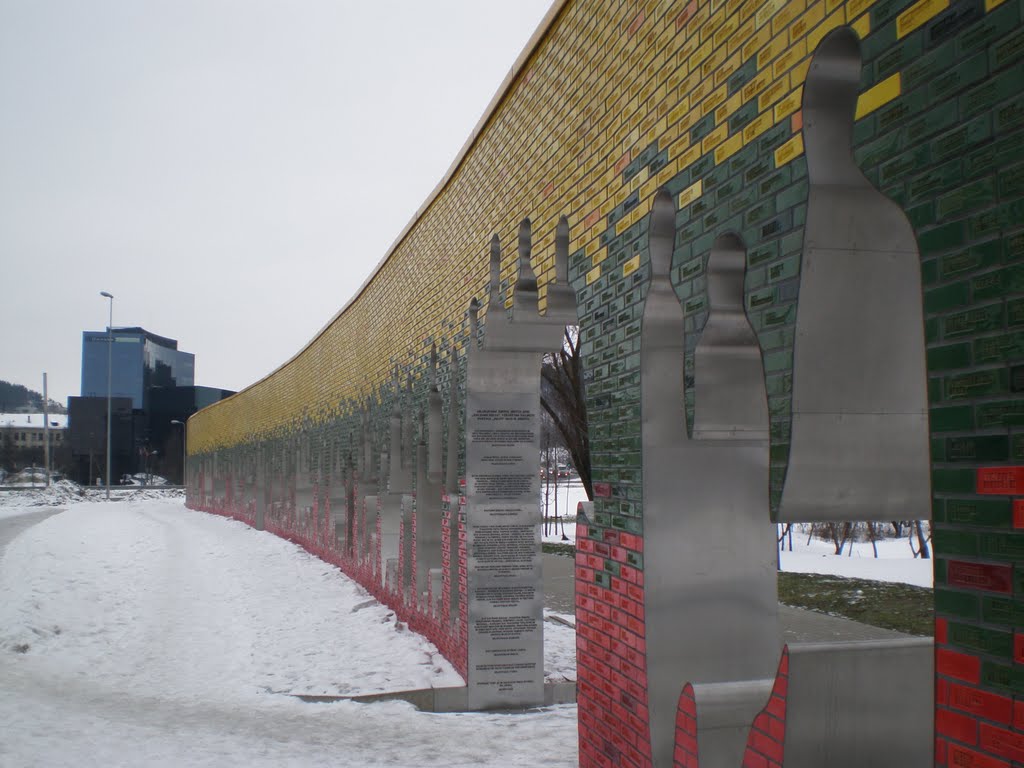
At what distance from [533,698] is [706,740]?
11.0 ft

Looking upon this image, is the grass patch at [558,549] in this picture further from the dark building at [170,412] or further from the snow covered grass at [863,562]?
the dark building at [170,412]

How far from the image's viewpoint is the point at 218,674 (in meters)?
7.53

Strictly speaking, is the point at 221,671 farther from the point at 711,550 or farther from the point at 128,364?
the point at 128,364

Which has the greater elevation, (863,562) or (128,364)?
(128,364)

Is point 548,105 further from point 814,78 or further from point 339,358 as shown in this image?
point 339,358

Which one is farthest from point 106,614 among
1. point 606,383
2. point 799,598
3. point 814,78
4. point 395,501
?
point 814,78

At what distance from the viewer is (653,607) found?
12.1ft

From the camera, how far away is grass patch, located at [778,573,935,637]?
9.69m

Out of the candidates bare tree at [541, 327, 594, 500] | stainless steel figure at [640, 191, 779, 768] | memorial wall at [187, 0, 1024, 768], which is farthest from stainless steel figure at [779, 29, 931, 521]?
bare tree at [541, 327, 594, 500]

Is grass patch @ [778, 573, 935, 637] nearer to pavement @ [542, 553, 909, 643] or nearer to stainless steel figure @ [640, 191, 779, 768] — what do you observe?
pavement @ [542, 553, 909, 643]

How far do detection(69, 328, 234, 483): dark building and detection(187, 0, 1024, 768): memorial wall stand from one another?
53.4 meters

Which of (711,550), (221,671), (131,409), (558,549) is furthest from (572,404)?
(131,409)

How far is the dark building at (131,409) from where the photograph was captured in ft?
192

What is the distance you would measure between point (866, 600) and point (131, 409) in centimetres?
5882
